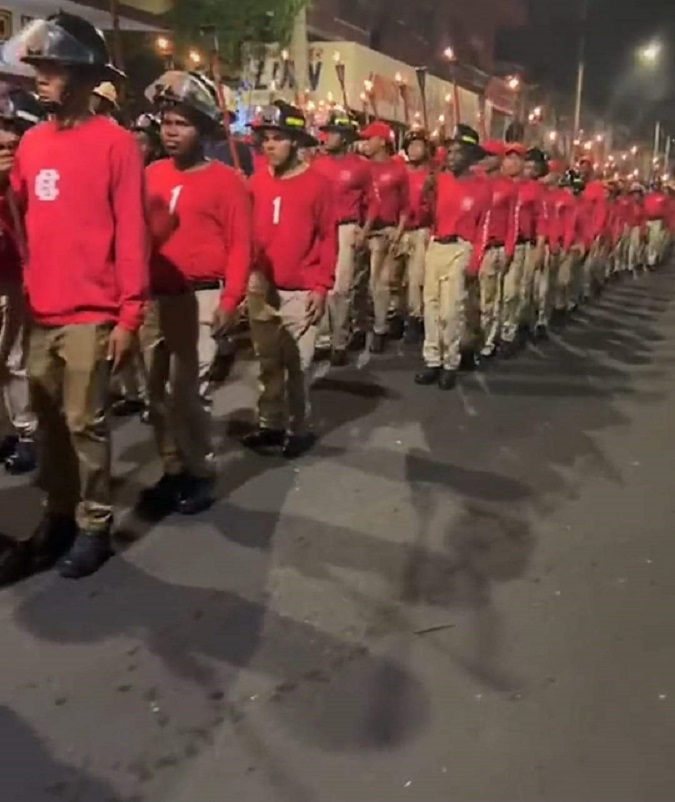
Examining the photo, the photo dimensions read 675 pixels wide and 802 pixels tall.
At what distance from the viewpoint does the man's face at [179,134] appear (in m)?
5.96

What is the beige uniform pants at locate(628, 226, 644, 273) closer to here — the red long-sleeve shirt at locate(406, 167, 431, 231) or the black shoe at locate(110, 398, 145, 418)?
the red long-sleeve shirt at locate(406, 167, 431, 231)

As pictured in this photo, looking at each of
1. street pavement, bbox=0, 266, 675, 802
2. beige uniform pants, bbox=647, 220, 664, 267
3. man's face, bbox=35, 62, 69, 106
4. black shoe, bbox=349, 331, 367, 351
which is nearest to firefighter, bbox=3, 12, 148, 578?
man's face, bbox=35, 62, 69, 106

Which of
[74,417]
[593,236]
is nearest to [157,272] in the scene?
[74,417]

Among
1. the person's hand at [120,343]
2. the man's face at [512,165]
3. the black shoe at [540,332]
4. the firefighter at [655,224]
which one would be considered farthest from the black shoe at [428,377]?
the firefighter at [655,224]

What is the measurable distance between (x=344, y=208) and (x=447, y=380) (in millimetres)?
2375

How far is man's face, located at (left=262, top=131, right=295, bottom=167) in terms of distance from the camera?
7332 millimetres

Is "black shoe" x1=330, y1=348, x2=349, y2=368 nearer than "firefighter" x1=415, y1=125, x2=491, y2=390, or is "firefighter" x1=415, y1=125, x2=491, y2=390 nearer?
"firefighter" x1=415, y1=125, x2=491, y2=390

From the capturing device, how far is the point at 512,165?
1173cm

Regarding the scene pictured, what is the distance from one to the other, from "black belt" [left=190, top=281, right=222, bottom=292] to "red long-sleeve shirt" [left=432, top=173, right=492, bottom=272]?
4222 mm

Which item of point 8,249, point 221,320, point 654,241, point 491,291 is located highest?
point 8,249

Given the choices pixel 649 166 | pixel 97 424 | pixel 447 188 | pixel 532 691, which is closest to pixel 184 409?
pixel 97 424

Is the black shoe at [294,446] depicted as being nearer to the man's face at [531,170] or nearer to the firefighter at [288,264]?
the firefighter at [288,264]

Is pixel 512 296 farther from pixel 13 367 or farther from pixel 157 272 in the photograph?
pixel 157 272

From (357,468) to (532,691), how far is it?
3064 mm
